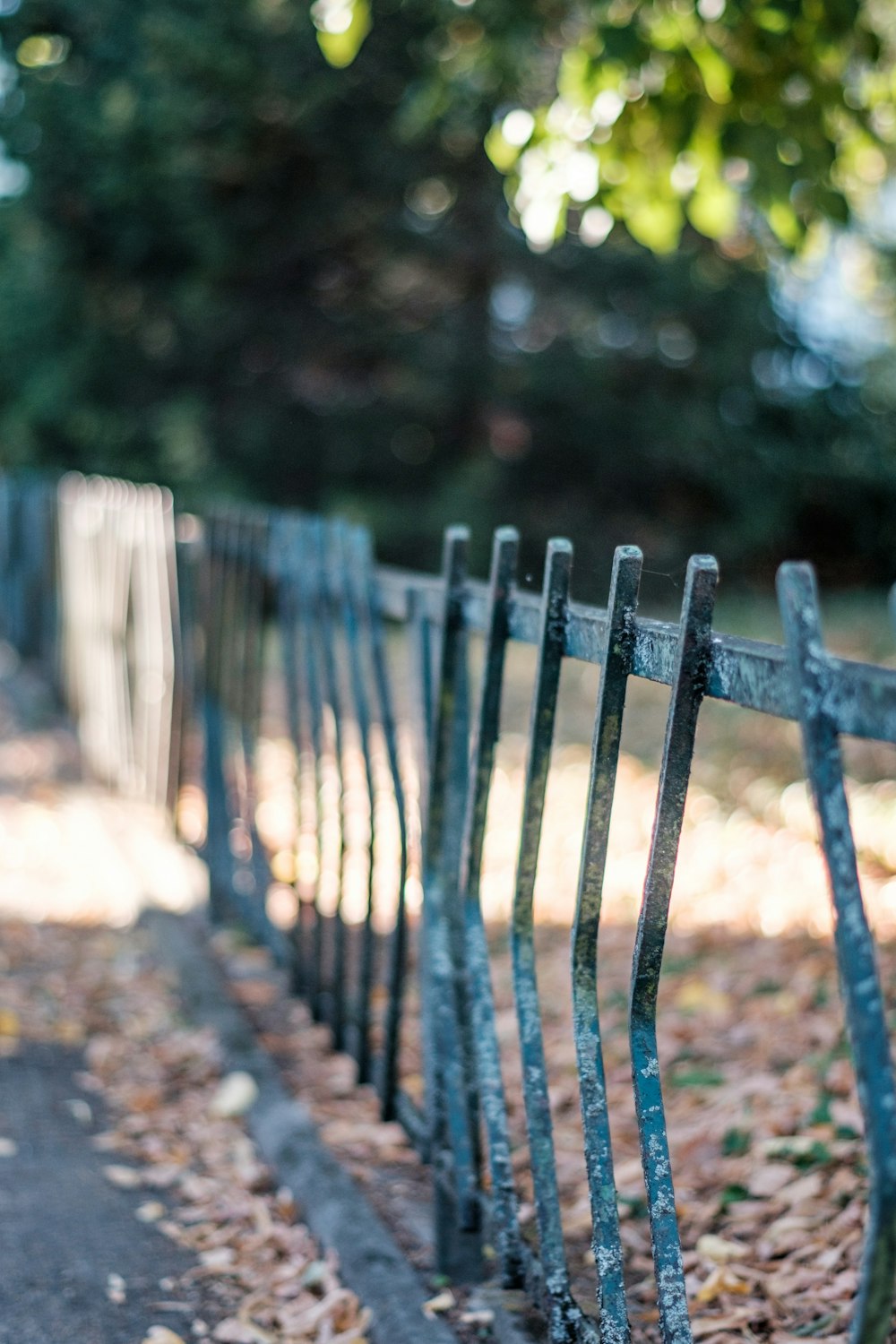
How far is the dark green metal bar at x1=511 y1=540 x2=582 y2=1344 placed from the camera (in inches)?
90.7

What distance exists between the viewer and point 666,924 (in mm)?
1932

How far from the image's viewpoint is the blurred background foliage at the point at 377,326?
12.7 metres

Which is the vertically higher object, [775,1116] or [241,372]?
[241,372]

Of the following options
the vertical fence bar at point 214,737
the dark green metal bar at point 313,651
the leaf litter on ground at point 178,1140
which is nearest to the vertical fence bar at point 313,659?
the dark green metal bar at point 313,651

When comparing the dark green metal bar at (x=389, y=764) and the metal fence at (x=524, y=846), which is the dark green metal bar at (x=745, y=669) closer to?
the metal fence at (x=524, y=846)

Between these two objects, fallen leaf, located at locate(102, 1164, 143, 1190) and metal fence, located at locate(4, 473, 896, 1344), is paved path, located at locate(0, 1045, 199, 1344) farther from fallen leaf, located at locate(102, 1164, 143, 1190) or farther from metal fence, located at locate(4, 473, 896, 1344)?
metal fence, located at locate(4, 473, 896, 1344)

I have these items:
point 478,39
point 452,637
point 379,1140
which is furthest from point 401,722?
point 452,637

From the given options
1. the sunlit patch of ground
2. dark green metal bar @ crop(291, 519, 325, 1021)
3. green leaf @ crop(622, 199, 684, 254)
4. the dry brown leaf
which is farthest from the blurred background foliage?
the dry brown leaf

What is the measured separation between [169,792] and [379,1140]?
9.02ft

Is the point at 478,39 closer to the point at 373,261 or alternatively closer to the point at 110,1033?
the point at 110,1033

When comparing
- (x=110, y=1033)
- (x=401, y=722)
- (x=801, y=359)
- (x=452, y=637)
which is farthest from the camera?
(x=801, y=359)

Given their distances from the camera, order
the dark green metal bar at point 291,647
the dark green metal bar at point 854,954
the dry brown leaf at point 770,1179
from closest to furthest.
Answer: the dark green metal bar at point 854,954, the dry brown leaf at point 770,1179, the dark green metal bar at point 291,647

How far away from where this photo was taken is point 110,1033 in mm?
4453

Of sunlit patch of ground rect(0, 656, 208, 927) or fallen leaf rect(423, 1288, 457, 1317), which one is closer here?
fallen leaf rect(423, 1288, 457, 1317)
